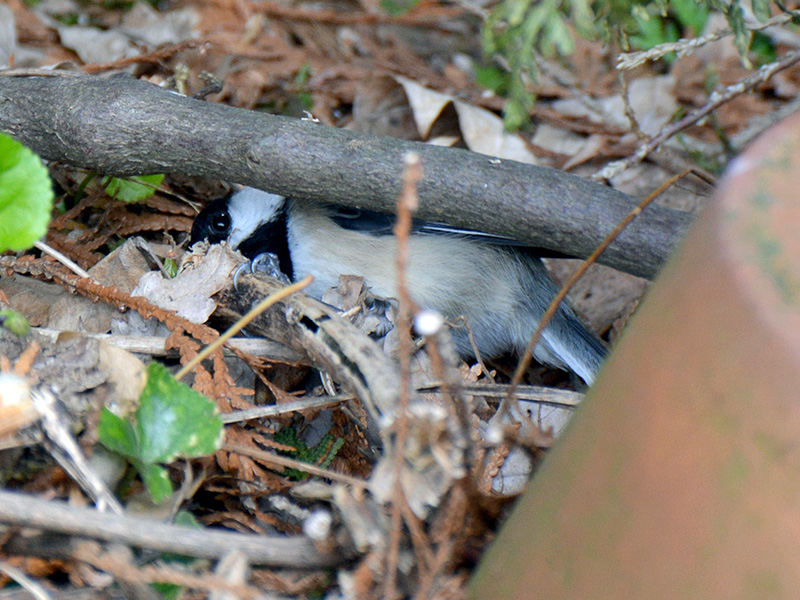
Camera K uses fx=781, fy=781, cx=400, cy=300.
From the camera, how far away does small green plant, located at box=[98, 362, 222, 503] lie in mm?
1636

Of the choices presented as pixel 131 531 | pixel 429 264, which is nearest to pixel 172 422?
pixel 131 531

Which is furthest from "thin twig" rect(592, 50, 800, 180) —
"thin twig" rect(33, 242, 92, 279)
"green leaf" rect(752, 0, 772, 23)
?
"thin twig" rect(33, 242, 92, 279)

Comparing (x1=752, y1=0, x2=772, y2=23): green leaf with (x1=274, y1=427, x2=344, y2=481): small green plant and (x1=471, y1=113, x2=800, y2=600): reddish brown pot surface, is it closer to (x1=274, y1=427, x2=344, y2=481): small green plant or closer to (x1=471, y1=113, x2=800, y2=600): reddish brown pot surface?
(x1=471, y1=113, x2=800, y2=600): reddish brown pot surface

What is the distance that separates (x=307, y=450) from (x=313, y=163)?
2.70 ft

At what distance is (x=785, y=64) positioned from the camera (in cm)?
267

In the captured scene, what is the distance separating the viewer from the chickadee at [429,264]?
9.58ft

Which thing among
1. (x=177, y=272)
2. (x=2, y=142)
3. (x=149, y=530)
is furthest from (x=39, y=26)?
(x=149, y=530)

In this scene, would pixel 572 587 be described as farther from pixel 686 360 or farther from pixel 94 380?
pixel 94 380

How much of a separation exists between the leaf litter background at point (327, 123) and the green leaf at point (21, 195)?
30 cm

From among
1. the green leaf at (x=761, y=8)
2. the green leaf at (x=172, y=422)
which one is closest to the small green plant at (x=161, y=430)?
the green leaf at (x=172, y=422)

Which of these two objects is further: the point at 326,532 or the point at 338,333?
the point at 338,333

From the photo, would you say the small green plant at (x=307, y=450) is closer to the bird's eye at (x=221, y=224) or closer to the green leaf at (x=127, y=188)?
the bird's eye at (x=221, y=224)

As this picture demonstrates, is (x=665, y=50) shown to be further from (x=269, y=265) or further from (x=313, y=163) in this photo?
(x=269, y=265)

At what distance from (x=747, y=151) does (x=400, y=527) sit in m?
0.81
